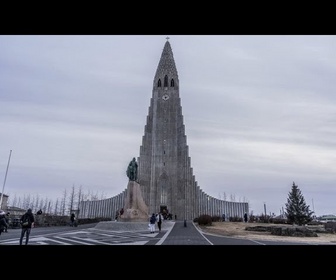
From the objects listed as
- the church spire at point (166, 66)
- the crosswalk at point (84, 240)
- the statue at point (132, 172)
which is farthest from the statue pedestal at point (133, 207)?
the church spire at point (166, 66)

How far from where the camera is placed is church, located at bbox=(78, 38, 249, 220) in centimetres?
5803

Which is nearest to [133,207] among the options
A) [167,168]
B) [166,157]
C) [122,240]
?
[122,240]

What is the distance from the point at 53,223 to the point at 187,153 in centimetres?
3758

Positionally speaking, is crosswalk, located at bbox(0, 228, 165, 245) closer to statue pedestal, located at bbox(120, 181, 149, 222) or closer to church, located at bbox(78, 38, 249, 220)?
statue pedestal, located at bbox(120, 181, 149, 222)

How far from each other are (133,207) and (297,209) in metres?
35.2

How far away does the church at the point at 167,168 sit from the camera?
190ft

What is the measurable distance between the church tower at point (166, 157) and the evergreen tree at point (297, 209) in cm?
1905

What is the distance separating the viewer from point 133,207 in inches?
1029

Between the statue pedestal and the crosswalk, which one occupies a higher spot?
the statue pedestal

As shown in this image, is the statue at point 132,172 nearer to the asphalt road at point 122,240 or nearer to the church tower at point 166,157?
the asphalt road at point 122,240

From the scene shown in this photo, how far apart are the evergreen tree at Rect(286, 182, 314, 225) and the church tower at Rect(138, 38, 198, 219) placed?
19046 millimetres

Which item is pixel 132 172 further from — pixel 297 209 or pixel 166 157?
pixel 297 209

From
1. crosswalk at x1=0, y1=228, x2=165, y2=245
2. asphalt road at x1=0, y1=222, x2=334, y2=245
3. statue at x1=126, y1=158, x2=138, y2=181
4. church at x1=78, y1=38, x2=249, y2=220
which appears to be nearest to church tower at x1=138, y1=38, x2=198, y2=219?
church at x1=78, y1=38, x2=249, y2=220
